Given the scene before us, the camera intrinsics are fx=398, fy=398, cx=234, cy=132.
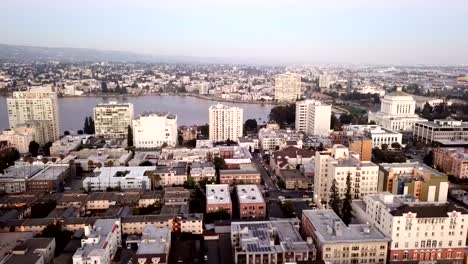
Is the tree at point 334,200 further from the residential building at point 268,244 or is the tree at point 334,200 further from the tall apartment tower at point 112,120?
the tall apartment tower at point 112,120

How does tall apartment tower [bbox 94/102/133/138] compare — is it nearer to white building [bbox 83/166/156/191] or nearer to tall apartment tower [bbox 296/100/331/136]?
white building [bbox 83/166/156/191]

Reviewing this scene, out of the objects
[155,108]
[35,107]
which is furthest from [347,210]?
[155,108]

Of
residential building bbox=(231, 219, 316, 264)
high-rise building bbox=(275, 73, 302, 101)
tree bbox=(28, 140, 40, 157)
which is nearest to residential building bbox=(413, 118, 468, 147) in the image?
residential building bbox=(231, 219, 316, 264)

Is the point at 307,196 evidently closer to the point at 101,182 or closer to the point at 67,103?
the point at 101,182

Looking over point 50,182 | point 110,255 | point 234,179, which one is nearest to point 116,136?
point 50,182

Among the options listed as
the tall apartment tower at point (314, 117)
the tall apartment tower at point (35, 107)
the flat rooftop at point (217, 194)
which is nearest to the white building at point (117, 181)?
the flat rooftop at point (217, 194)
